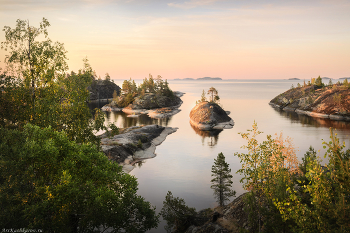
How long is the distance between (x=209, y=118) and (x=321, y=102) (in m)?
77.6

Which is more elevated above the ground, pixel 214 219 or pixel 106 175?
pixel 106 175

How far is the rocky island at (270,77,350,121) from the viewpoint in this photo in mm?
119688

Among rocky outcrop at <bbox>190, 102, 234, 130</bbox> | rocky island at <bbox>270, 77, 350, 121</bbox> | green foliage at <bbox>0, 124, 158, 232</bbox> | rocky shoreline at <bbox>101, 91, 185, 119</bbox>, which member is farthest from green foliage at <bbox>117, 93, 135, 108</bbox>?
green foliage at <bbox>0, 124, 158, 232</bbox>

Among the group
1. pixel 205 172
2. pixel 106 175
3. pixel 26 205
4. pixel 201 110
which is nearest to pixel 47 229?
pixel 26 205

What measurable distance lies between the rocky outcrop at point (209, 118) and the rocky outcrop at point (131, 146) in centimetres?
2625

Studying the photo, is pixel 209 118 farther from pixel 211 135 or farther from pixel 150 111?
pixel 150 111

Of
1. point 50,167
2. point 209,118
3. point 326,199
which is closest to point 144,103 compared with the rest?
point 209,118

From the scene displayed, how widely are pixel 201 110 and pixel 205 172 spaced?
61.7 meters

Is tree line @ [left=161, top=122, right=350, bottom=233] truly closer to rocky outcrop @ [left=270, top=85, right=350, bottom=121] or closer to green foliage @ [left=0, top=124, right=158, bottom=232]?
green foliage @ [left=0, top=124, right=158, bottom=232]

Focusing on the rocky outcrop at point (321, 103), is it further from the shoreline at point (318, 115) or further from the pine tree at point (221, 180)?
the pine tree at point (221, 180)

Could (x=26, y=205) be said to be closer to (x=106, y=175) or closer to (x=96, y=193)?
(x=96, y=193)

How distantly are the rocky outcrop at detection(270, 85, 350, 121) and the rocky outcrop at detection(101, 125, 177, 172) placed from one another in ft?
313

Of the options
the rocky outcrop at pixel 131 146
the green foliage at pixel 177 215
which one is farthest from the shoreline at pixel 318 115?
the green foliage at pixel 177 215

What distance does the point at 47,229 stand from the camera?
15.9 meters
